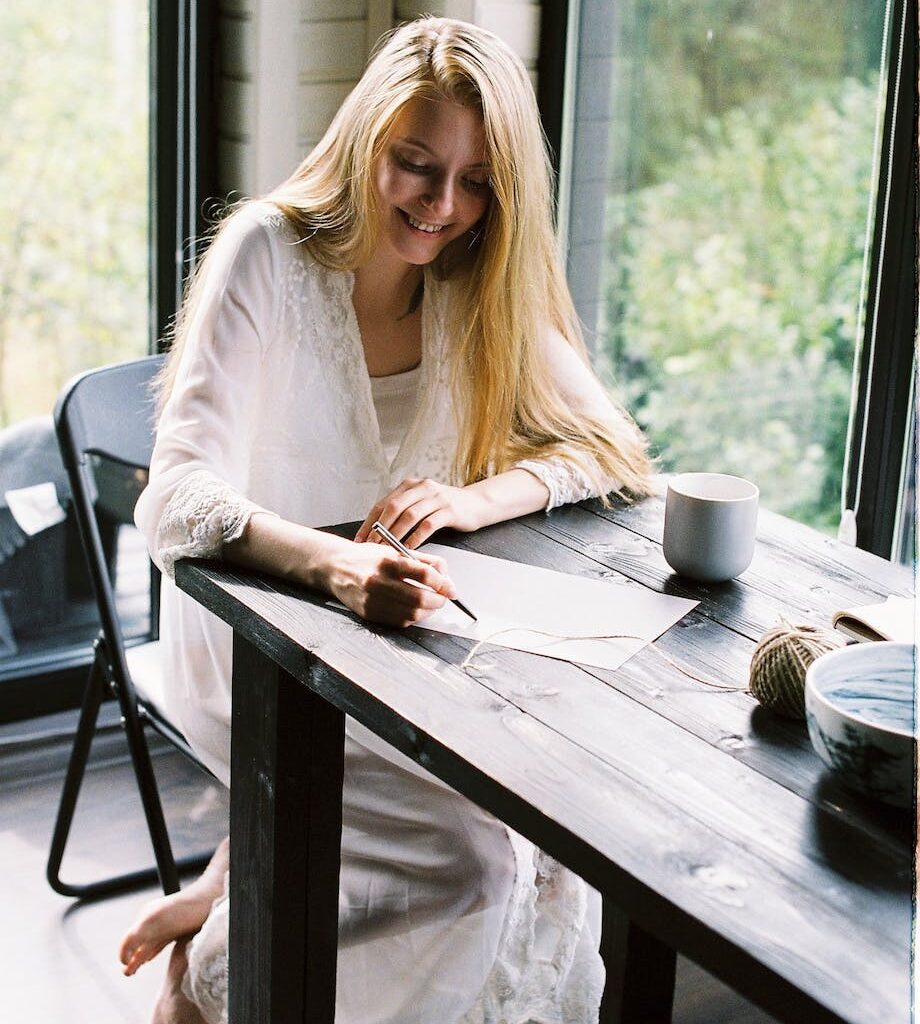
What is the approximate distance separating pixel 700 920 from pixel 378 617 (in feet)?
1.96

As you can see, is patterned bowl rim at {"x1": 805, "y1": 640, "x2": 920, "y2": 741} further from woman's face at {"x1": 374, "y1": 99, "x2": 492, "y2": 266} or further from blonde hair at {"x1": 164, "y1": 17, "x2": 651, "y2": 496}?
woman's face at {"x1": 374, "y1": 99, "x2": 492, "y2": 266}

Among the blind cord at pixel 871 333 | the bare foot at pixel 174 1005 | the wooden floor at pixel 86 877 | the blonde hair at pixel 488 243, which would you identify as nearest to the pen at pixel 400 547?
the blonde hair at pixel 488 243

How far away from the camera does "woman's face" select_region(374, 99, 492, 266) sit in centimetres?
191

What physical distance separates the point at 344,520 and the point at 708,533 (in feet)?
2.16

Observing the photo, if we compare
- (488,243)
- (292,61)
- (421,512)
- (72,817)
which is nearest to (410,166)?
→ (488,243)

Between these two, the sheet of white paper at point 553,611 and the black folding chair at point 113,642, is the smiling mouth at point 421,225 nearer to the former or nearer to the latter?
the sheet of white paper at point 553,611

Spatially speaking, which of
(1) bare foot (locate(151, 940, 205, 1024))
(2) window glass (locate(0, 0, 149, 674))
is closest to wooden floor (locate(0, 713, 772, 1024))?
(2) window glass (locate(0, 0, 149, 674))

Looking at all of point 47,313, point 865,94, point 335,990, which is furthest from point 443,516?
point 47,313

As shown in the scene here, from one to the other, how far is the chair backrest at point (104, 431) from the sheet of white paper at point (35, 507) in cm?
60

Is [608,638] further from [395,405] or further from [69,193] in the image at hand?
[69,193]

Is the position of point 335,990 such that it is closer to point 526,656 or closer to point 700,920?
point 526,656

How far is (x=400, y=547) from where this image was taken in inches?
65.1

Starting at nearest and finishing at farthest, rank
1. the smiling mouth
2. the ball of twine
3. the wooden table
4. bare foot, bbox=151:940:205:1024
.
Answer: the wooden table, the ball of twine, bare foot, bbox=151:940:205:1024, the smiling mouth

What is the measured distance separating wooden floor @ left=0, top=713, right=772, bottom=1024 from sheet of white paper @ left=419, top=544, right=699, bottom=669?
96cm
